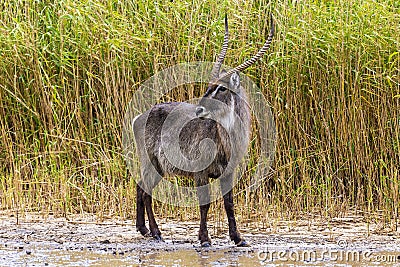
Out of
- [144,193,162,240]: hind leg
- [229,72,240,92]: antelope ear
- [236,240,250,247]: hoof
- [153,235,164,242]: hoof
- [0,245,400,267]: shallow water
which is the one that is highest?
[229,72,240,92]: antelope ear

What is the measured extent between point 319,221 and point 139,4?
8.67ft

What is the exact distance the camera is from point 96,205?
643 centimetres

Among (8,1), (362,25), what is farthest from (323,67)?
(8,1)

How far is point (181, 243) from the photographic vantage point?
5.40m

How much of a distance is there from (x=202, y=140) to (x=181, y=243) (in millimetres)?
761

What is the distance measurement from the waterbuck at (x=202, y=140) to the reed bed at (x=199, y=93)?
73cm

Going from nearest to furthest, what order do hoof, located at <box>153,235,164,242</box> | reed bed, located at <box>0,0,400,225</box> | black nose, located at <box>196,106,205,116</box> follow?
black nose, located at <box>196,106,205,116</box> < hoof, located at <box>153,235,164,242</box> < reed bed, located at <box>0,0,400,225</box>

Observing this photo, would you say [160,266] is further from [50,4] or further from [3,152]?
[50,4]

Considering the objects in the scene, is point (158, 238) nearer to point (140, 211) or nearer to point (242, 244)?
point (140, 211)

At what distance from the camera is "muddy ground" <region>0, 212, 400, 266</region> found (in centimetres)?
481

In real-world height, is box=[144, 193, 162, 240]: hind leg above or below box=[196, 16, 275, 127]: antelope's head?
below

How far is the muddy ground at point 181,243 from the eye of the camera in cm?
481

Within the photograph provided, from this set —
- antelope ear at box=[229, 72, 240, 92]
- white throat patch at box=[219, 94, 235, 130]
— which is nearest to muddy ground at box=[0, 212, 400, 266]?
white throat patch at box=[219, 94, 235, 130]

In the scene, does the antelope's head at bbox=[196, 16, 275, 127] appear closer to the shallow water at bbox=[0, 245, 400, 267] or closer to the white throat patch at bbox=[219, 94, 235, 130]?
the white throat patch at bbox=[219, 94, 235, 130]
